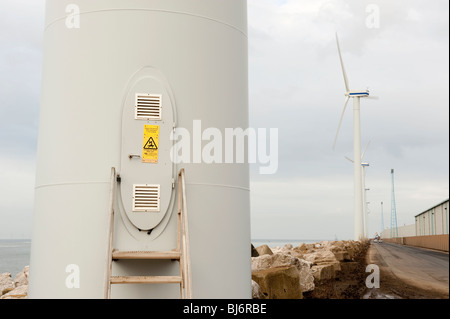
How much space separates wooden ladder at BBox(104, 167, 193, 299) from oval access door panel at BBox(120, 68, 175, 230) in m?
0.17

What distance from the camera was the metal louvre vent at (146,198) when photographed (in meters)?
6.71

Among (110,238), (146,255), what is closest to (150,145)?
(110,238)

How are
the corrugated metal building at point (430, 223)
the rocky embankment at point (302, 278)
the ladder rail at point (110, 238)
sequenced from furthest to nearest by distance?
the corrugated metal building at point (430, 223) < the rocky embankment at point (302, 278) < the ladder rail at point (110, 238)

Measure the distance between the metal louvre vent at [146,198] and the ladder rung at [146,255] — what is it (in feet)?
1.74

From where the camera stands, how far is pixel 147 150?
22.4ft

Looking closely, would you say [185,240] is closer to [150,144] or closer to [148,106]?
[150,144]

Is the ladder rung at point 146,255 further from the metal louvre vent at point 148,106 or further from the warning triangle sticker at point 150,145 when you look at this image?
the metal louvre vent at point 148,106

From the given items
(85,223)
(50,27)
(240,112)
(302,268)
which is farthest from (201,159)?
(302,268)

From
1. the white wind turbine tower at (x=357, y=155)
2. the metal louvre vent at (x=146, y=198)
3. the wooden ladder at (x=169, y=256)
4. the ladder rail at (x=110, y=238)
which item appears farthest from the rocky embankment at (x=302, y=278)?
the white wind turbine tower at (x=357, y=155)

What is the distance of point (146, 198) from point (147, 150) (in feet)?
1.92
